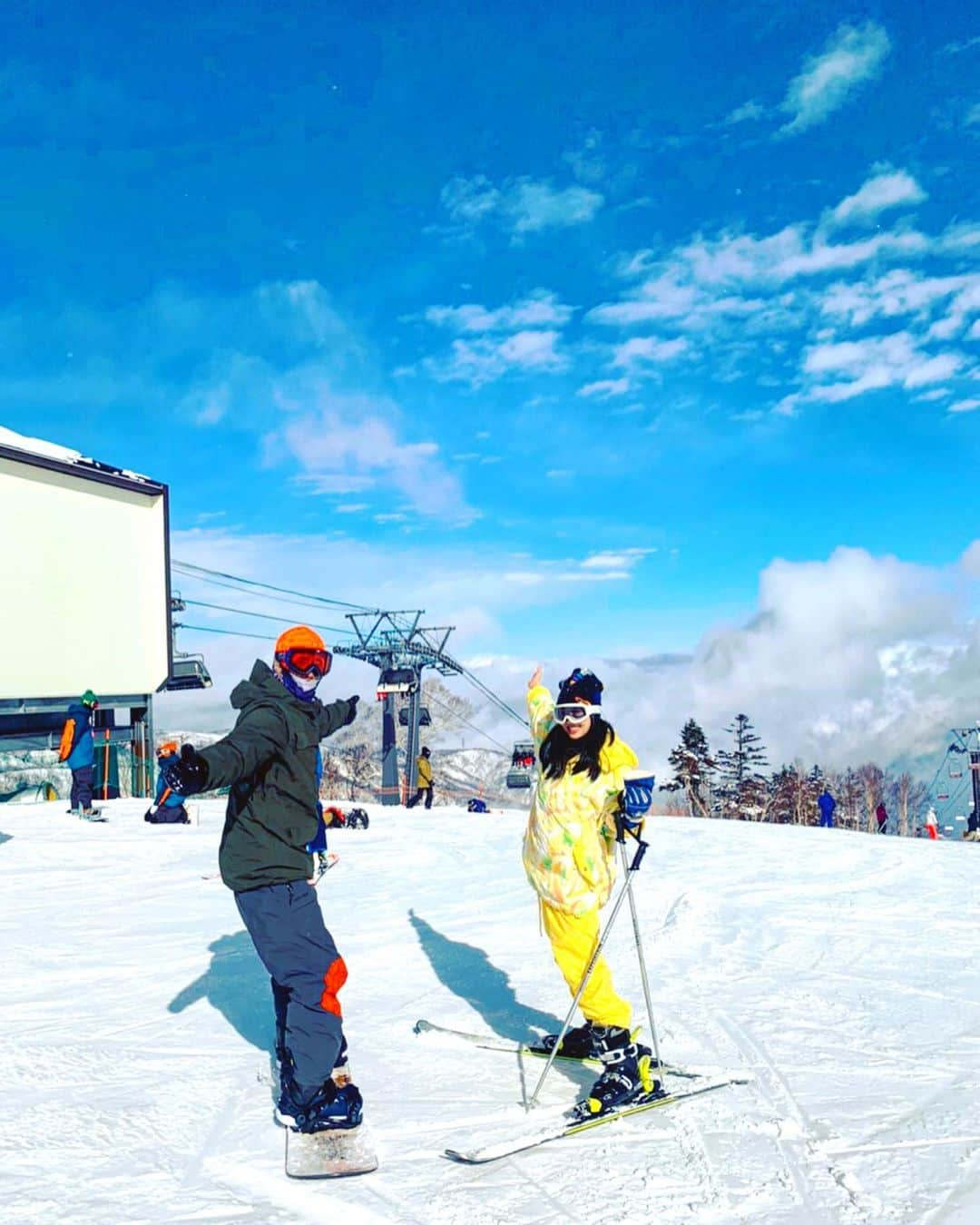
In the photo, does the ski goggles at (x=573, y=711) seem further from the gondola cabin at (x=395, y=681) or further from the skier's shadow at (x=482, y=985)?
the gondola cabin at (x=395, y=681)

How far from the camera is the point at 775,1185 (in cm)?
317

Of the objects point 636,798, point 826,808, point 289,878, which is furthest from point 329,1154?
point 826,808

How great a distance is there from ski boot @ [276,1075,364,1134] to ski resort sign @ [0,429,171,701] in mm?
24911

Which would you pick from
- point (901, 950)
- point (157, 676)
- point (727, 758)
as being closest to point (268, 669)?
point (901, 950)

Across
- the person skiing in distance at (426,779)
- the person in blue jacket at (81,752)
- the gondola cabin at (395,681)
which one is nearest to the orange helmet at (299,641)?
the person in blue jacket at (81,752)

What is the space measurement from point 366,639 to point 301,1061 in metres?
45.4

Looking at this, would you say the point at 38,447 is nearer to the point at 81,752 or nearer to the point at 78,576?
the point at 78,576

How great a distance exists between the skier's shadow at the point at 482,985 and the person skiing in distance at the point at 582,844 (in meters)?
0.90

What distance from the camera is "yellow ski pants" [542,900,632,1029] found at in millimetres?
3941

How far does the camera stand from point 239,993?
18.7 feet

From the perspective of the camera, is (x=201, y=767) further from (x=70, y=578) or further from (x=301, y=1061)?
(x=70, y=578)

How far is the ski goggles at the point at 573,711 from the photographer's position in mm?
4105

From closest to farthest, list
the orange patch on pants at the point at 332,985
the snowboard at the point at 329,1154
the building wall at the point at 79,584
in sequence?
the snowboard at the point at 329,1154 → the orange patch on pants at the point at 332,985 → the building wall at the point at 79,584

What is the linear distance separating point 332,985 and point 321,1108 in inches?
18.6
